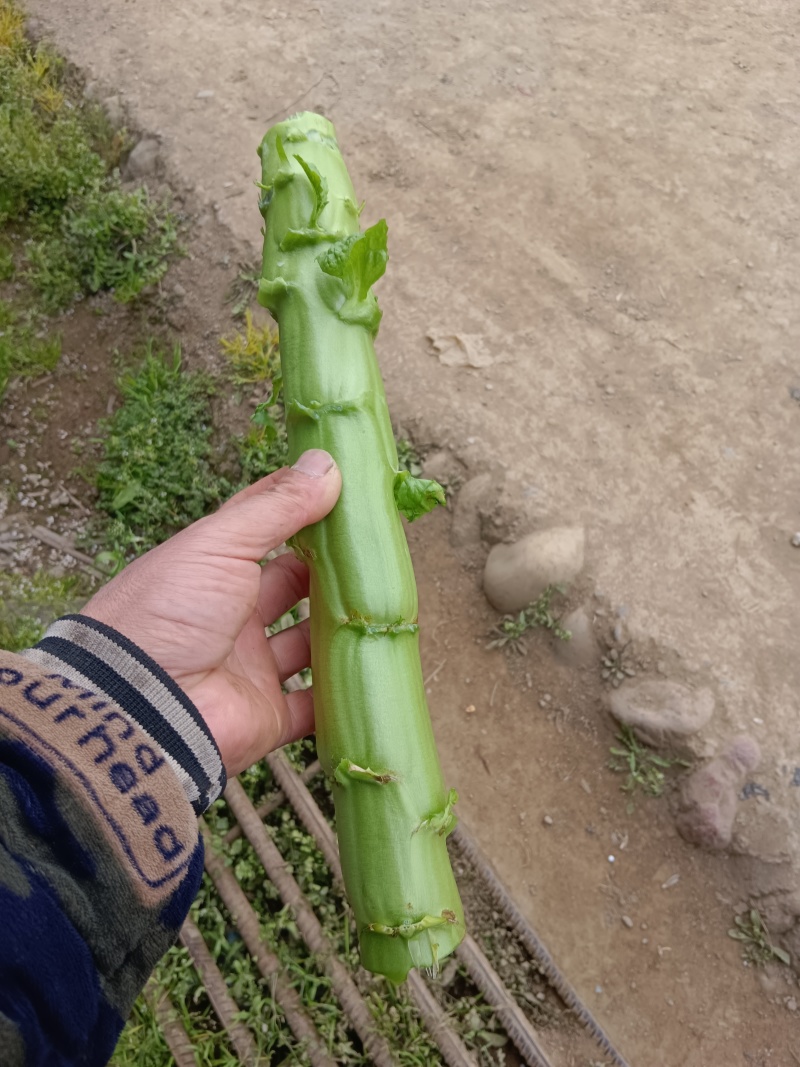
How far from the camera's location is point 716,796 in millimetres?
3910

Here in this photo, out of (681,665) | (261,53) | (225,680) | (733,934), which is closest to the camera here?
(225,680)

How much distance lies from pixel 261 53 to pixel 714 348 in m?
4.74

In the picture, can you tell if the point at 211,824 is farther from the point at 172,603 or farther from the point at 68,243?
the point at 68,243

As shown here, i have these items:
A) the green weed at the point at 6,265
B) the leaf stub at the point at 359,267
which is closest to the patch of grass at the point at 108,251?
the green weed at the point at 6,265

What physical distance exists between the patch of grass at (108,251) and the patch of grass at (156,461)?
0.81 metres

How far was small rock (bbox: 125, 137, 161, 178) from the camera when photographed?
243 inches

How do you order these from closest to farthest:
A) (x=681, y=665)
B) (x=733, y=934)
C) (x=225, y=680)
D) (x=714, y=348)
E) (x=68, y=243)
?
(x=225, y=680) → (x=733, y=934) → (x=681, y=665) → (x=714, y=348) → (x=68, y=243)

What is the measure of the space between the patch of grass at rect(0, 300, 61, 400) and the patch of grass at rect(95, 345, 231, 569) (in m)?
0.70

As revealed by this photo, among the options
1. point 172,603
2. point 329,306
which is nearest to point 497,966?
point 172,603

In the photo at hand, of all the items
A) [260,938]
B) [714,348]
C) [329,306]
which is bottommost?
[260,938]

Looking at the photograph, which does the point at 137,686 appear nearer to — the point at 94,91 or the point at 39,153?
the point at 39,153

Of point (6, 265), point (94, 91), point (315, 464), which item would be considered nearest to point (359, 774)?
point (315, 464)

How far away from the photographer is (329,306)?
7.96 feet

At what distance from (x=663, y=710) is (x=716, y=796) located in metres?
0.47
